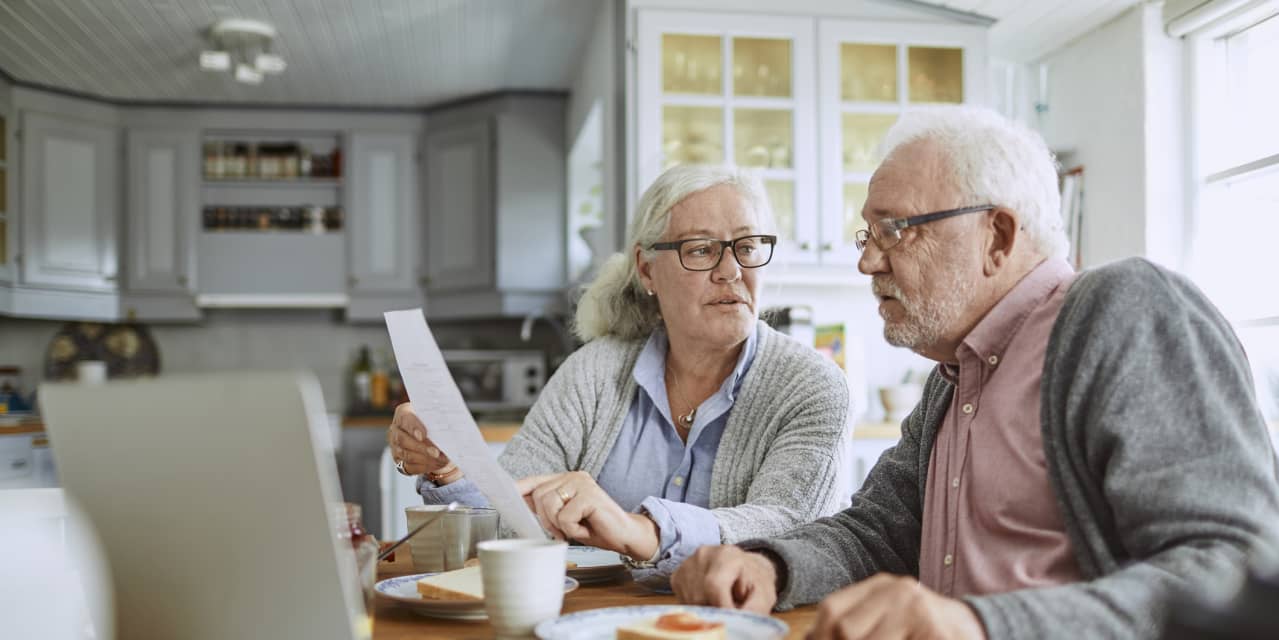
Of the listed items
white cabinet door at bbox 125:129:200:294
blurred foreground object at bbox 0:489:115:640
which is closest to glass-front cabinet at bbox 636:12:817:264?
blurred foreground object at bbox 0:489:115:640

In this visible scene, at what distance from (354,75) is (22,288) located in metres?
1.84

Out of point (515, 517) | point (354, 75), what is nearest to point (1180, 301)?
point (515, 517)

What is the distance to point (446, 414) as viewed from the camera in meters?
0.95

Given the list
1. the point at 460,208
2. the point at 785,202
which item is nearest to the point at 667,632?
the point at 785,202

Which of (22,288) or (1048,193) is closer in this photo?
(1048,193)

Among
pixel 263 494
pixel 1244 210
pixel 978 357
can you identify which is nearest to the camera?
pixel 263 494

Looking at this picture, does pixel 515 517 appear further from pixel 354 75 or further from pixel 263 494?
pixel 354 75

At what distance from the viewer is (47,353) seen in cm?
521

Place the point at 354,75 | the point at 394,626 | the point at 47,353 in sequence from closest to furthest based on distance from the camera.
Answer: the point at 394,626
the point at 354,75
the point at 47,353

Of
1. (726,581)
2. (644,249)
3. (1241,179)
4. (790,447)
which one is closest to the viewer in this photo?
(726,581)

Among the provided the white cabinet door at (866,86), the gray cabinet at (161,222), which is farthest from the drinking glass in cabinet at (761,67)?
the gray cabinet at (161,222)

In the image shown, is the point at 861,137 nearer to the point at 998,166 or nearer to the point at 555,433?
the point at 555,433

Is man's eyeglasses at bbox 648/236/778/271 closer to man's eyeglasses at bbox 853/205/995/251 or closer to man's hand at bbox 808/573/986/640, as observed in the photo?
man's eyeglasses at bbox 853/205/995/251

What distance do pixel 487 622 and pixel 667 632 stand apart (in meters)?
0.28
